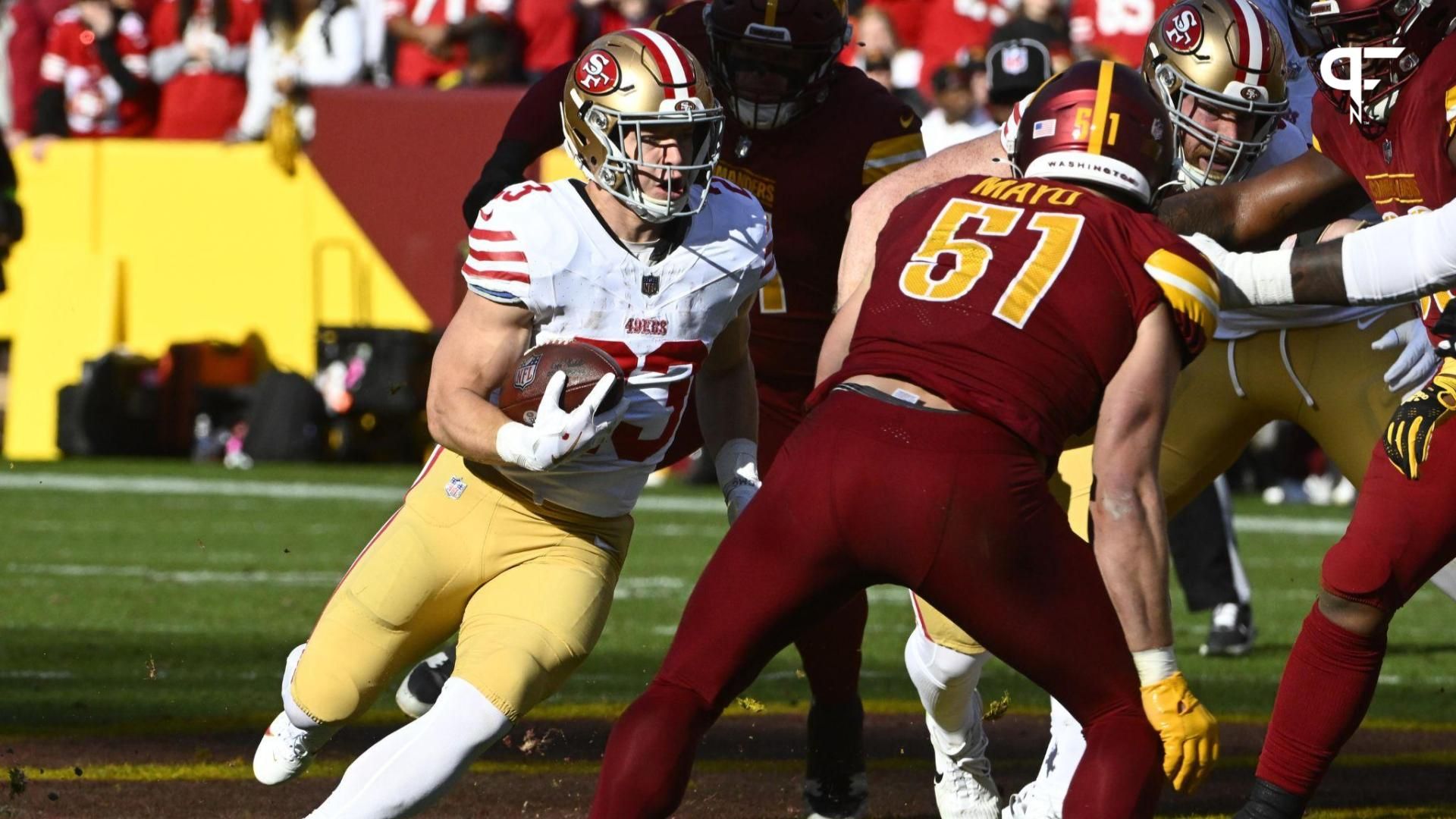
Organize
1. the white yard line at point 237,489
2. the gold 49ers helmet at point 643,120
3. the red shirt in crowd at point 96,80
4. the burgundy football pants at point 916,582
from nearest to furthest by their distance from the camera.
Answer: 1. the burgundy football pants at point 916,582
2. the gold 49ers helmet at point 643,120
3. the white yard line at point 237,489
4. the red shirt in crowd at point 96,80

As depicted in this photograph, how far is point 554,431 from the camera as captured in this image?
4.05 m

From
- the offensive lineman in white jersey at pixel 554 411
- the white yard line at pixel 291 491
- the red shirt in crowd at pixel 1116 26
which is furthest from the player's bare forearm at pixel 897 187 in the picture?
the red shirt in crowd at pixel 1116 26

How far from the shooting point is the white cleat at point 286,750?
445cm

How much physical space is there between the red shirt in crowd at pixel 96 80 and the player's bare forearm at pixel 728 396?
11.4m

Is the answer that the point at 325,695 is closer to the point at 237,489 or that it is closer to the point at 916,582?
the point at 916,582

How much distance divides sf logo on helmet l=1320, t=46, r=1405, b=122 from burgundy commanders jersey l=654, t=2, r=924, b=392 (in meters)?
1.15

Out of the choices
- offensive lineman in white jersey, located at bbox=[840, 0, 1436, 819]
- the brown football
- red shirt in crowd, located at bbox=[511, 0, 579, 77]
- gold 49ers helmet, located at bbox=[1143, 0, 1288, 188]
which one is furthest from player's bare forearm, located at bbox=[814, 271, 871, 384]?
red shirt in crowd, located at bbox=[511, 0, 579, 77]

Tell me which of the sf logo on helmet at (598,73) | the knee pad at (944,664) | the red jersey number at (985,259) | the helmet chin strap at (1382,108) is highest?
the helmet chin strap at (1382,108)

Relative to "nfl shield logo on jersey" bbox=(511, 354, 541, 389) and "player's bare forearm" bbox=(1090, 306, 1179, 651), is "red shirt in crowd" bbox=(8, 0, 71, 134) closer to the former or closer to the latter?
"nfl shield logo on jersey" bbox=(511, 354, 541, 389)

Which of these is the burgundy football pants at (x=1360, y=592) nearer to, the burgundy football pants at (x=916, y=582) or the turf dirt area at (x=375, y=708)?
the turf dirt area at (x=375, y=708)

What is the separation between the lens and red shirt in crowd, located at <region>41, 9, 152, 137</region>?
1526 centimetres

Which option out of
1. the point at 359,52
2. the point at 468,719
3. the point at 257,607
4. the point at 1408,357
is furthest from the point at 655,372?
the point at 359,52

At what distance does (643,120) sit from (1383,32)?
65.2 inches

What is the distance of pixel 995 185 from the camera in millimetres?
3896
